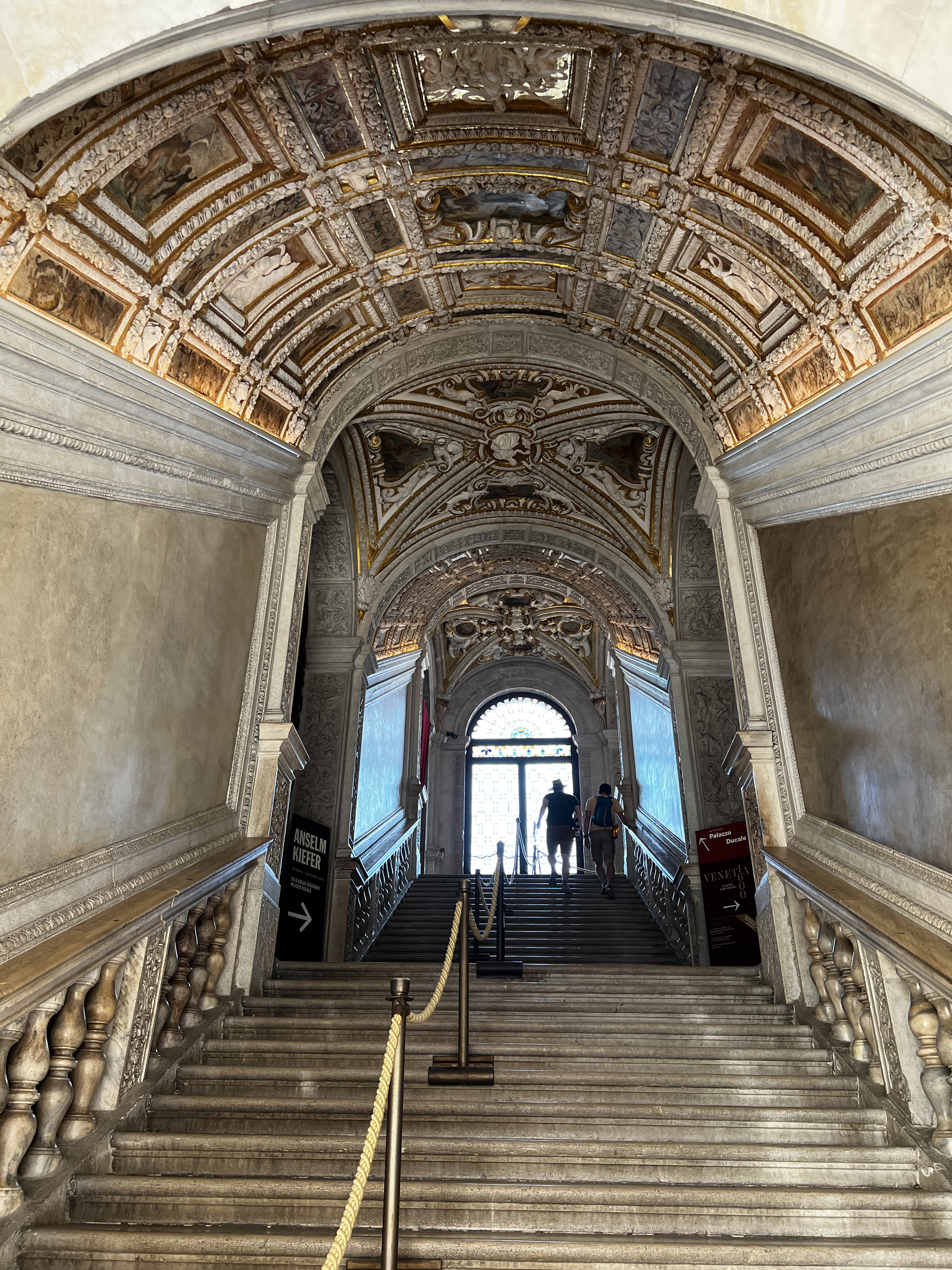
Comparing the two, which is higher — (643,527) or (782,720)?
(643,527)

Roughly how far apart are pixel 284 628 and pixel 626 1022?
11.3 ft

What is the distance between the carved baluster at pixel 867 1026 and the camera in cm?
385

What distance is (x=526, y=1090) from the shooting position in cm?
399

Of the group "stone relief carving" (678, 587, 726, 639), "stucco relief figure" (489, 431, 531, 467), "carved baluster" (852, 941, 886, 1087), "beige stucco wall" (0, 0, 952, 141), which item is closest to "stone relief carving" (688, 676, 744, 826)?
"stone relief carving" (678, 587, 726, 639)

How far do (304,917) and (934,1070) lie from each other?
21.1 ft

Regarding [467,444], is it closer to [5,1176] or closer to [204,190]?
[204,190]

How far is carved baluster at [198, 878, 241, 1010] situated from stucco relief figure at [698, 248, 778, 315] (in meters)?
4.90

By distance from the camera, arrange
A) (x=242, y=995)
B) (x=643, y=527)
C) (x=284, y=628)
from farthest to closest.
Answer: (x=643, y=527) → (x=284, y=628) → (x=242, y=995)

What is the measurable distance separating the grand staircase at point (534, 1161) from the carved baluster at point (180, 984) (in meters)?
0.19

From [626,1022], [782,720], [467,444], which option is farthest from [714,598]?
[626,1022]

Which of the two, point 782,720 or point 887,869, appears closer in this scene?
point 887,869

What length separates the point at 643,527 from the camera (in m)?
11.1

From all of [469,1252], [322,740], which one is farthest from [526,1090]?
[322,740]

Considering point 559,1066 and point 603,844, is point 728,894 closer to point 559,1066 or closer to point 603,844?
point 603,844
